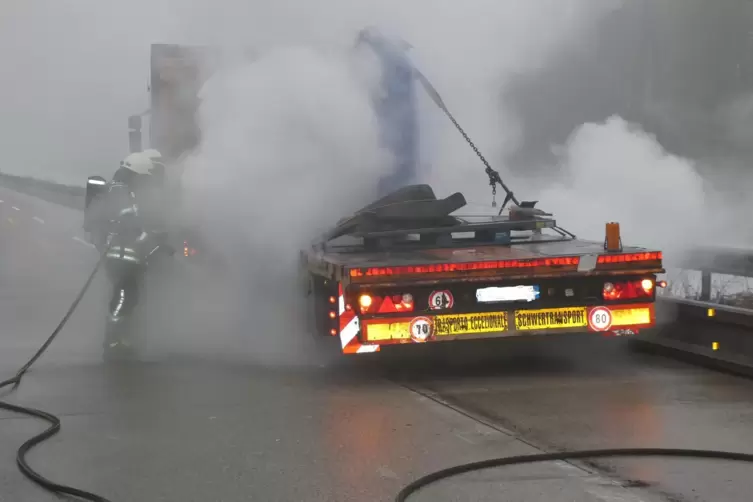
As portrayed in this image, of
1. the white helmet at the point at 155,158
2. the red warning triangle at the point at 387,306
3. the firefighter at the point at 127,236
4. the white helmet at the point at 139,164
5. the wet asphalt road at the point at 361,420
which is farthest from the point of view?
the white helmet at the point at 155,158

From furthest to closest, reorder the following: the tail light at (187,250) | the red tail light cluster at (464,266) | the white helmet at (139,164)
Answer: the tail light at (187,250) < the white helmet at (139,164) < the red tail light cluster at (464,266)

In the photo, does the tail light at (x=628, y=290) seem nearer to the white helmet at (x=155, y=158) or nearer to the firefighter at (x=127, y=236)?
the firefighter at (x=127, y=236)

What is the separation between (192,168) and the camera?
37.3ft

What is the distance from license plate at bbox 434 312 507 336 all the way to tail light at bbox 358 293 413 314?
0.77 feet

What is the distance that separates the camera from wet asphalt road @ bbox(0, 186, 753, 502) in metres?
5.39

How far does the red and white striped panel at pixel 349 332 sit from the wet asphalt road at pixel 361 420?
0.30 meters

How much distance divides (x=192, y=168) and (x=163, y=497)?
6.53 meters

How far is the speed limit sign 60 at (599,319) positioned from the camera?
830 centimetres

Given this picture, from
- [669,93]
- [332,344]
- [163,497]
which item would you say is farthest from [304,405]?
[669,93]

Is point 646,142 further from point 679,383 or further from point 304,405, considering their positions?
point 304,405

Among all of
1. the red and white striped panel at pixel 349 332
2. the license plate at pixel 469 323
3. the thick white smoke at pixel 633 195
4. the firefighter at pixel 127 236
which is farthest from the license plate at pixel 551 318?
the firefighter at pixel 127 236

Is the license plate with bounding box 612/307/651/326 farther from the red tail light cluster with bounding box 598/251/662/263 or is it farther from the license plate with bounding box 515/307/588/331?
the red tail light cluster with bounding box 598/251/662/263

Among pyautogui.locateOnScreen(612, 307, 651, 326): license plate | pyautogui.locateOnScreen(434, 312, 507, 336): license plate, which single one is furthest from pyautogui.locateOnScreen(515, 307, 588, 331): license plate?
pyautogui.locateOnScreen(612, 307, 651, 326): license plate

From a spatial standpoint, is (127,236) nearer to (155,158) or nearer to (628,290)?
(155,158)
